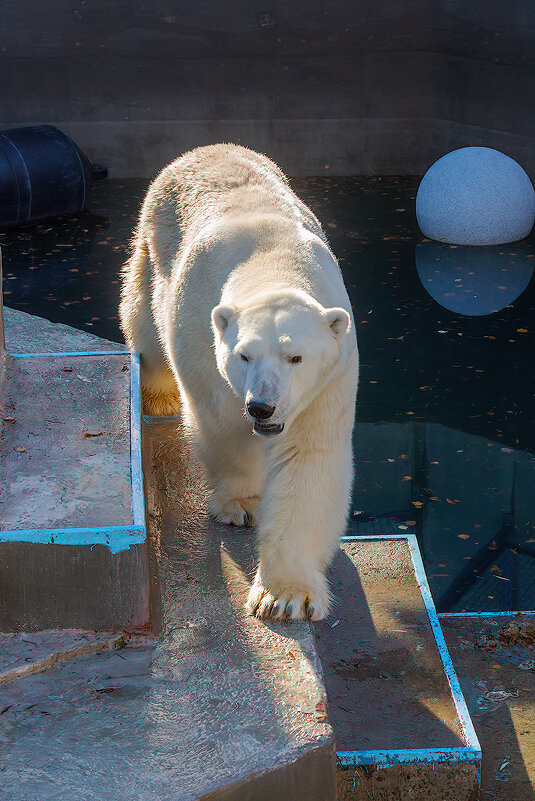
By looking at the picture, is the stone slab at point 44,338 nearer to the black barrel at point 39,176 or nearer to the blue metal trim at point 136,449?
the blue metal trim at point 136,449

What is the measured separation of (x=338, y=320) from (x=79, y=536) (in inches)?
39.9

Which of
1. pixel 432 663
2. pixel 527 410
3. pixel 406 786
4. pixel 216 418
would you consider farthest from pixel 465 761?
pixel 527 410

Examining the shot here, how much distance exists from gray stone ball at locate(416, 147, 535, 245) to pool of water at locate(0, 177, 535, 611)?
0.16 metres

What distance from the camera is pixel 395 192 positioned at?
1045 cm

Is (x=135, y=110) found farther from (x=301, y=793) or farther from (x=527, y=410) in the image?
(x=301, y=793)

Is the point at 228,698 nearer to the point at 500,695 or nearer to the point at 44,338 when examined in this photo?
the point at 500,695

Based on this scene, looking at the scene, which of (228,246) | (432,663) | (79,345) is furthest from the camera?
(79,345)

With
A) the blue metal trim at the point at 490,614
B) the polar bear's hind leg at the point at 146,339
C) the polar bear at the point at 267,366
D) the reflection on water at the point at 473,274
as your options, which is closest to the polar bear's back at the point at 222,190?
the polar bear at the point at 267,366

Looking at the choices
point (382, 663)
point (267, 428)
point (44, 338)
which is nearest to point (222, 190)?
point (267, 428)

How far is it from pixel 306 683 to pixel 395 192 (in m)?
8.51

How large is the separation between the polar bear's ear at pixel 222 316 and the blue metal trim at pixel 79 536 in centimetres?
73

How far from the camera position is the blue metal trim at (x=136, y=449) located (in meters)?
2.82

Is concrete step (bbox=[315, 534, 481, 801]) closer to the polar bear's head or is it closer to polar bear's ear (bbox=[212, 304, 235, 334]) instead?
the polar bear's head

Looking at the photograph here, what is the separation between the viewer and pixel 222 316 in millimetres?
3031
